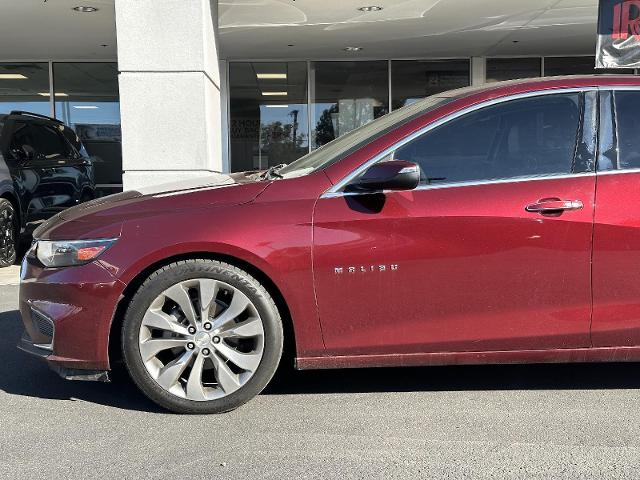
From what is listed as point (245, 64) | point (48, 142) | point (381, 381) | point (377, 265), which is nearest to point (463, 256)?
point (377, 265)

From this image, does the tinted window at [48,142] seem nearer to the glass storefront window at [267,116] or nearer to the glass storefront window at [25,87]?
the glass storefront window at [267,116]

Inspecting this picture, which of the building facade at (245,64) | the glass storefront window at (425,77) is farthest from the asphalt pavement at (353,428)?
the glass storefront window at (425,77)

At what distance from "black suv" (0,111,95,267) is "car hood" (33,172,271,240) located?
15.0ft

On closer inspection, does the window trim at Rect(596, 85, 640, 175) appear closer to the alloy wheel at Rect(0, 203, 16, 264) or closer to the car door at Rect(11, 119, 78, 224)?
the alloy wheel at Rect(0, 203, 16, 264)

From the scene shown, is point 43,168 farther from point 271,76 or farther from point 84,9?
point 271,76

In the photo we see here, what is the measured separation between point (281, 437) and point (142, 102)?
197 inches

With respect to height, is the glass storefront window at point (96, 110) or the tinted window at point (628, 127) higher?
the glass storefront window at point (96, 110)

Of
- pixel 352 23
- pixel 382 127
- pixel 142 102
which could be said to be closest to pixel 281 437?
pixel 382 127

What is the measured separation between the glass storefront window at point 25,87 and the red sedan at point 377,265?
1197 centimetres

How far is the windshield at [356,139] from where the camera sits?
3445 mm

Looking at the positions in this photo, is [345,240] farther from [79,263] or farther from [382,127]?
[79,263]

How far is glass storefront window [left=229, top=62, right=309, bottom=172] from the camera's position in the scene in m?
13.7

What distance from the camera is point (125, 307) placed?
128 inches

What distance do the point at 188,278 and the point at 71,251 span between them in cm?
64
